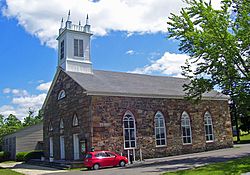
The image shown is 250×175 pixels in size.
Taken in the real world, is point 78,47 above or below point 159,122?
Result: above

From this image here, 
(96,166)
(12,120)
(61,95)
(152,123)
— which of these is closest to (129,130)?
(152,123)

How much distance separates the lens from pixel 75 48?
94.6ft

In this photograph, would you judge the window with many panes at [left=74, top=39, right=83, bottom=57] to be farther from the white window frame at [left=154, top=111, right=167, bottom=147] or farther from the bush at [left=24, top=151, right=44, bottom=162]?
the bush at [left=24, top=151, right=44, bottom=162]

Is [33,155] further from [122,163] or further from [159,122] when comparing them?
[122,163]

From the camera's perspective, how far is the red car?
1972cm

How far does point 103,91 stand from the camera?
23.5 meters

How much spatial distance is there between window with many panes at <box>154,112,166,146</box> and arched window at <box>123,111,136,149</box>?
2433 millimetres

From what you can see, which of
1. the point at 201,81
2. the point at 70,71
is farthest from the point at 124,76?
the point at 201,81

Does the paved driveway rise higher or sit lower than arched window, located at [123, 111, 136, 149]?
lower

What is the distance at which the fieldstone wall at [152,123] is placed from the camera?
23234 mm

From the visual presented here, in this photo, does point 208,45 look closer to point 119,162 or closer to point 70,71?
point 119,162

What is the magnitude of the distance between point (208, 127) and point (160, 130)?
6.62 metres

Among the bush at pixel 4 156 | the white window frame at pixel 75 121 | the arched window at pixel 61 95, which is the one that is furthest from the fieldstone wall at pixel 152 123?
the bush at pixel 4 156

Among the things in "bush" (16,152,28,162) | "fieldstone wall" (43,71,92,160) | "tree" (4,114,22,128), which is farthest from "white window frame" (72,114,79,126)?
"tree" (4,114,22,128)
